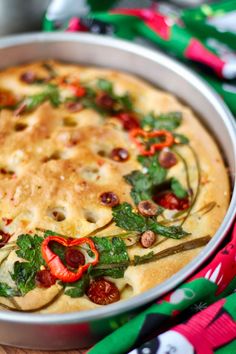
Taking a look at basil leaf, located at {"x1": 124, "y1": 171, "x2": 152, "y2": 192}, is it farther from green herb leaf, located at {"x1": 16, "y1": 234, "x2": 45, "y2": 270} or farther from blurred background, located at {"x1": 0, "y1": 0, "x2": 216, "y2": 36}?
blurred background, located at {"x1": 0, "y1": 0, "x2": 216, "y2": 36}

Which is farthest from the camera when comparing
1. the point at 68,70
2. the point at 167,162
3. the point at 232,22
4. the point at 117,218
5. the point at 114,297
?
the point at 232,22

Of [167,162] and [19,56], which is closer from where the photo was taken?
[167,162]

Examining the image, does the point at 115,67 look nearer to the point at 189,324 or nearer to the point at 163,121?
the point at 163,121

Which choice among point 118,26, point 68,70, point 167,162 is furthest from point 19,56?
point 167,162

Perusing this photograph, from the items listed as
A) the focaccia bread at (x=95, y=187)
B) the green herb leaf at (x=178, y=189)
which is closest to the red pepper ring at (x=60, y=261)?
the focaccia bread at (x=95, y=187)

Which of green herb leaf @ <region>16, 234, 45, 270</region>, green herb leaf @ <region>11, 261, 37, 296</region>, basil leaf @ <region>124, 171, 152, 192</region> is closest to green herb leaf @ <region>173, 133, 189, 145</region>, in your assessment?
basil leaf @ <region>124, 171, 152, 192</region>

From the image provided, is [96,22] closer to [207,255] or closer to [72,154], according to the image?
[72,154]

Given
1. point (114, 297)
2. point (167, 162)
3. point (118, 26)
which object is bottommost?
point (114, 297)

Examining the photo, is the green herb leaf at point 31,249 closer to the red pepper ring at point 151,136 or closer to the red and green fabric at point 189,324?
the red and green fabric at point 189,324
